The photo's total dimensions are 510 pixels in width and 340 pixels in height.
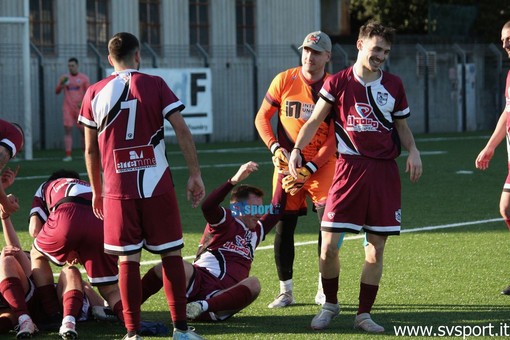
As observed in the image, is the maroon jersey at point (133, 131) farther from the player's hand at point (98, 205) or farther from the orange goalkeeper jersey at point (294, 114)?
the orange goalkeeper jersey at point (294, 114)

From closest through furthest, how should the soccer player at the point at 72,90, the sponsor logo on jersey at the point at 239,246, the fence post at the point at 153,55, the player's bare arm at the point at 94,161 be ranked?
the player's bare arm at the point at 94,161
the sponsor logo on jersey at the point at 239,246
the soccer player at the point at 72,90
the fence post at the point at 153,55

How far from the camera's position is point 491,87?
38500 millimetres

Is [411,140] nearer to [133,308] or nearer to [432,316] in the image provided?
[432,316]

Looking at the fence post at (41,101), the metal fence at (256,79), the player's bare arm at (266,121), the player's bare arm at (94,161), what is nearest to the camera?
the player's bare arm at (94,161)

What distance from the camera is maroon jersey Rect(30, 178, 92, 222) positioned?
7.55m

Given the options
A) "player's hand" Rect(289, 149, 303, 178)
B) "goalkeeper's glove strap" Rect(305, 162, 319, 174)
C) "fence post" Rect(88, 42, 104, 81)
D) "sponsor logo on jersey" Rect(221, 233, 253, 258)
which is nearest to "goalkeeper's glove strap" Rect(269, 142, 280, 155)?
"goalkeeper's glove strap" Rect(305, 162, 319, 174)

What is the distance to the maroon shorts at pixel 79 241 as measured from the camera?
7348mm

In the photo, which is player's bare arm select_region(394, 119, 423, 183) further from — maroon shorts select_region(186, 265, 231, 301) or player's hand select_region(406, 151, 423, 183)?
maroon shorts select_region(186, 265, 231, 301)

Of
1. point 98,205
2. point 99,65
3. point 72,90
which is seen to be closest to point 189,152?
point 98,205

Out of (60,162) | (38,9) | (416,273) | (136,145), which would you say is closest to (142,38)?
(38,9)

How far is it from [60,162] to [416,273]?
45.8 ft

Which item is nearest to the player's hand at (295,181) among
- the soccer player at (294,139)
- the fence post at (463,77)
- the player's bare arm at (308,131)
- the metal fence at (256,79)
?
the soccer player at (294,139)

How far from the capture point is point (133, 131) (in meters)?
6.73

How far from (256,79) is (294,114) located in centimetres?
2355
